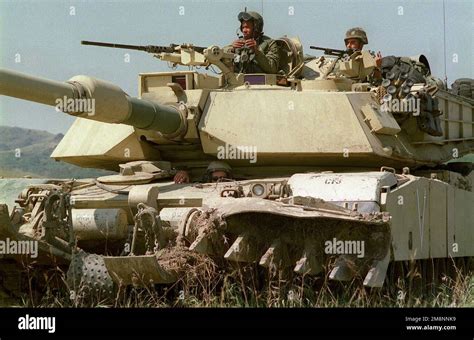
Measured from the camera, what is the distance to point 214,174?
1342cm

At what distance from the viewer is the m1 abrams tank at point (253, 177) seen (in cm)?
1122

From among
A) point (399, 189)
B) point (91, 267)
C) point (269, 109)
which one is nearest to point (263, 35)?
point (269, 109)

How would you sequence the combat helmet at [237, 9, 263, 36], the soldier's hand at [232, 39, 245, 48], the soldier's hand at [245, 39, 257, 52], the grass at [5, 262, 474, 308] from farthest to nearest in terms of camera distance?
the combat helmet at [237, 9, 263, 36], the soldier's hand at [232, 39, 245, 48], the soldier's hand at [245, 39, 257, 52], the grass at [5, 262, 474, 308]

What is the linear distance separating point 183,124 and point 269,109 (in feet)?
3.76

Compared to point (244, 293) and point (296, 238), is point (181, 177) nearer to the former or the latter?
point (244, 293)

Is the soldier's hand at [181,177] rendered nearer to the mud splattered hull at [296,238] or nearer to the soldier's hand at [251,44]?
the mud splattered hull at [296,238]

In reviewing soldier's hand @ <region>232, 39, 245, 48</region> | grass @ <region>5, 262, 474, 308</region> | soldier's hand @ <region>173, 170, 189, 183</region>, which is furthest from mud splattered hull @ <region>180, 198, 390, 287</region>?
soldier's hand @ <region>232, 39, 245, 48</region>

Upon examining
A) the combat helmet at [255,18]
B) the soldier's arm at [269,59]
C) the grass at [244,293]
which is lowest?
the grass at [244,293]

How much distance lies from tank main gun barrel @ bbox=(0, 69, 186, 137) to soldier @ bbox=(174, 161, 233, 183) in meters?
0.59

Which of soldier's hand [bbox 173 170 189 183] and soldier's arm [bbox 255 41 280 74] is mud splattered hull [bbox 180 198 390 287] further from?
soldier's arm [bbox 255 41 280 74]

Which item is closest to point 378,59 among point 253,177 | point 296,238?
point 253,177

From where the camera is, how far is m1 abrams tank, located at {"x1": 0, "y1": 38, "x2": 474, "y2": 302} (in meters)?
11.2

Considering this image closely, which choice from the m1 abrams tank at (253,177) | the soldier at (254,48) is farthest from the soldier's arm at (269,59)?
the m1 abrams tank at (253,177)

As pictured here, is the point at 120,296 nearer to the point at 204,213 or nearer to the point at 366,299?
the point at 204,213
